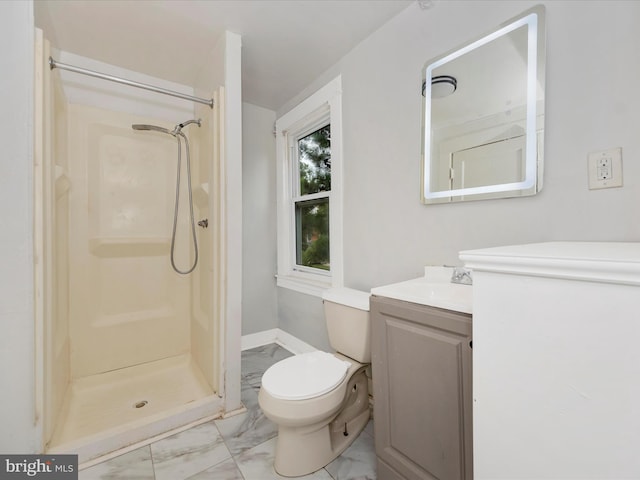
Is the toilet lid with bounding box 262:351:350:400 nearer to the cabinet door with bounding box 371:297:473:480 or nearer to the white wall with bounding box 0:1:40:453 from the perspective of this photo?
the cabinet door with bounding box 371:297:473:480

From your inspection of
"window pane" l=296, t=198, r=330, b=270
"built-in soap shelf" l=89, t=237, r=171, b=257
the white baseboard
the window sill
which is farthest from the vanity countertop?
"built-in soap shelf" l=89, t=237, r=171, b=257

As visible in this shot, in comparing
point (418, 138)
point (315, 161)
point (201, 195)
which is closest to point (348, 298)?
point (418, 138)

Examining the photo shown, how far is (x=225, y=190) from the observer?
1.71 meters

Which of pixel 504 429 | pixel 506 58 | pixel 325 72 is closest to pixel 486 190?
pixel 506 58

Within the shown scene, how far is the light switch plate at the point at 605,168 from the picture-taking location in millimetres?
941

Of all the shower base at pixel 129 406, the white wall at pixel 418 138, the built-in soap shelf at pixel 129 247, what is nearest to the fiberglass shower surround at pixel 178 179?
the built-in soap shelf at pixel 129 247

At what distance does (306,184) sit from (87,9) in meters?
1.77

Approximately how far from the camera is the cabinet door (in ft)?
2.92

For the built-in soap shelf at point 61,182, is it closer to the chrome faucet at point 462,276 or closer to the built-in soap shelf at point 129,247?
the built-in soap shelf at point 129,247

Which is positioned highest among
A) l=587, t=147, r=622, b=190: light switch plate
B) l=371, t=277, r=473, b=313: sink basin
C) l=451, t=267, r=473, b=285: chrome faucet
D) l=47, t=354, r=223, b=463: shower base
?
l=587, t=147, r=622, b=190: light switch plate

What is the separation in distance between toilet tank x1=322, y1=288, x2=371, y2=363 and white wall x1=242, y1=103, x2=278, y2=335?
1.25m

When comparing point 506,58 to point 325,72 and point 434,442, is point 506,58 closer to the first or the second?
point 325,72

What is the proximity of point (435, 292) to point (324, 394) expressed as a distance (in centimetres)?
64

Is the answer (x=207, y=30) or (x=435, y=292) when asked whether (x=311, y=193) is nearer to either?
(x=207, y=30)
